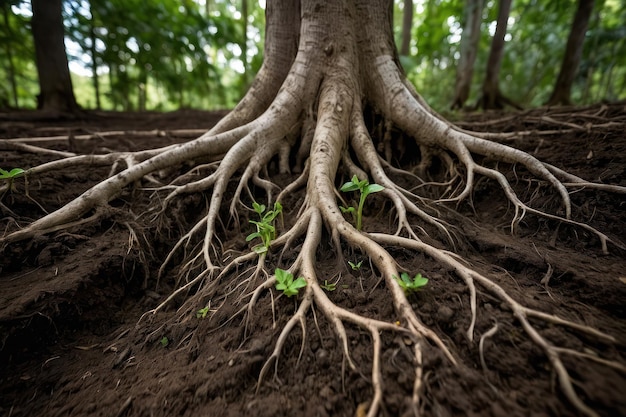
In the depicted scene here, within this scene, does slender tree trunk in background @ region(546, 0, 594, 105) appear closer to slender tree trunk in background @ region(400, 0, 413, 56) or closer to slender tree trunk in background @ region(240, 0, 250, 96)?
slender tree trunk in background @ region(400, 0, 413, 56)

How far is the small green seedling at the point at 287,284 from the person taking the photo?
1425 millimetres

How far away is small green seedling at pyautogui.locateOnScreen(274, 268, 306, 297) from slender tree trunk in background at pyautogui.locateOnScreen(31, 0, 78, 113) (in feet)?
20.5

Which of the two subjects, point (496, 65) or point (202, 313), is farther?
point (496, 65)

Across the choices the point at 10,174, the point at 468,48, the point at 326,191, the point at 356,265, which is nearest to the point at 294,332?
the point at 356,265

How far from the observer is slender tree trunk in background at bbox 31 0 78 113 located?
4684 millimetres

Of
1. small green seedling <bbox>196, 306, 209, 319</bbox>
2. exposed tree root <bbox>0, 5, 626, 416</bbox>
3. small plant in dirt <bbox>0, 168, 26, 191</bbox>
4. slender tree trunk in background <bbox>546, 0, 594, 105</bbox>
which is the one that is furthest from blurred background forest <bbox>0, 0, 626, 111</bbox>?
small green seedling <bbox>196, 306, 209, 319</bbox>

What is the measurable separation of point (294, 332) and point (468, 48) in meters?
7.71

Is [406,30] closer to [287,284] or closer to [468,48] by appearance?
[468,48]

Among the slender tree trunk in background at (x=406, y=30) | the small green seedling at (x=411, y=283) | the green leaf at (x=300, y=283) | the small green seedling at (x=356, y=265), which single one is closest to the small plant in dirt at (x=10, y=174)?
the green leaf at (x=300, y=283)

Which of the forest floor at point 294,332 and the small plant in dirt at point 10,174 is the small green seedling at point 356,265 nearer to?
the forest floor at point 294,332

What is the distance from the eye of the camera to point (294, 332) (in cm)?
133

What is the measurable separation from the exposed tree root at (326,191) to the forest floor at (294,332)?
6cm

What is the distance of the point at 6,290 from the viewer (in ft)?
4.91

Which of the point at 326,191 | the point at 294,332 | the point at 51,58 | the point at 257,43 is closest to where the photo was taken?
the point at 294,332
